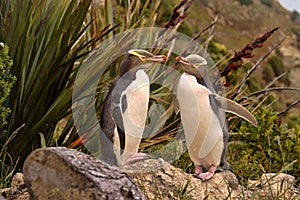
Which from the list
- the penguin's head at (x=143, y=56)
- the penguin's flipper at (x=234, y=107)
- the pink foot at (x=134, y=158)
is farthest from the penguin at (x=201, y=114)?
the pink foot at (x=134, y=158)

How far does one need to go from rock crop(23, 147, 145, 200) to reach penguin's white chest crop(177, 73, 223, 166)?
989 millimetres

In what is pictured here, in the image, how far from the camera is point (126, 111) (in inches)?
119

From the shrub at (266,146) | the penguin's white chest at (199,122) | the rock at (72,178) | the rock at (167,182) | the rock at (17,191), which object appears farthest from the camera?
the shrub at (266,146)

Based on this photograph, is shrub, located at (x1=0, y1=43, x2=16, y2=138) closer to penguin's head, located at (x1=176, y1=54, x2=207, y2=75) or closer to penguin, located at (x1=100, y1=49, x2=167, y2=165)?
penguin, located at (x1=100, y1=49, x2=167, y2=165)

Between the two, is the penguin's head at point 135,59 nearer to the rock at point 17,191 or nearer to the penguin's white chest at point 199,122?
the penguin's white chest at point 199,122

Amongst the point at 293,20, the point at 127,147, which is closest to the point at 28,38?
the point at 127,147

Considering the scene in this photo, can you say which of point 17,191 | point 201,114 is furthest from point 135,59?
point 17,191

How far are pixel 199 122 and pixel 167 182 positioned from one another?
36 cm

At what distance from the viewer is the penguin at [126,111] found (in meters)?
3.02

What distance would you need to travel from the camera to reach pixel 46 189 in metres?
2.19

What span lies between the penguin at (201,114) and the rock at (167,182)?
61 mm

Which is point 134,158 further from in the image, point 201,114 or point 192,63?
point 192,63

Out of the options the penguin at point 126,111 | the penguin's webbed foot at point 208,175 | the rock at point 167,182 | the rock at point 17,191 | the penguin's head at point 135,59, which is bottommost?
the rock at point 17,191

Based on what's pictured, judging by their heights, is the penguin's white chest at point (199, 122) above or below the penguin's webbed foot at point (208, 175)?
above
